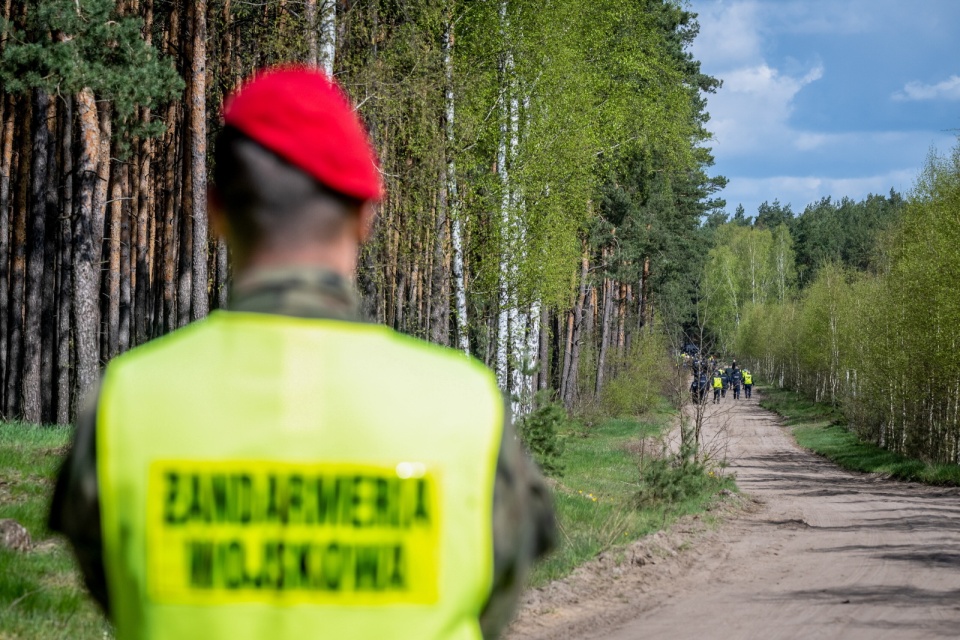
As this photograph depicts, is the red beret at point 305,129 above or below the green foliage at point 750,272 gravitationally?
below

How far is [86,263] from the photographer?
61.4 ft

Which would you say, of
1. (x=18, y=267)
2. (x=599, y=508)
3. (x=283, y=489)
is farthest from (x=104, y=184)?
(x=283, y=489)

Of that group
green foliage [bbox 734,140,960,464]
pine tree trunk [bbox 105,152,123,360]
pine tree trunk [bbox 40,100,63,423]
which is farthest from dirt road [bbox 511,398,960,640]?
pine tree trunk [bbox 40,100,63,423]

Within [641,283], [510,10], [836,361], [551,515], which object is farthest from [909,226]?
[551,515]

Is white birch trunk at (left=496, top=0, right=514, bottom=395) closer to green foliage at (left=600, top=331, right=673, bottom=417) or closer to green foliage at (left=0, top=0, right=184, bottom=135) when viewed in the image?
green foliage at (left=0, top=0, right=184, bottom=135)

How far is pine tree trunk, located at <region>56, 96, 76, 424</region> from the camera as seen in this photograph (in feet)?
76.3

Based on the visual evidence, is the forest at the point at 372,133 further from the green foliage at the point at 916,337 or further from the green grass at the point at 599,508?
the green foliage at the point at 916,337

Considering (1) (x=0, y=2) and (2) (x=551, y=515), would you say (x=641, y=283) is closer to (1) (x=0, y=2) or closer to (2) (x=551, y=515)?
(1) (x=0, y=2)

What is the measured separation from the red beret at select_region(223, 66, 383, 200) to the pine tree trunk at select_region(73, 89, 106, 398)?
17555 mm

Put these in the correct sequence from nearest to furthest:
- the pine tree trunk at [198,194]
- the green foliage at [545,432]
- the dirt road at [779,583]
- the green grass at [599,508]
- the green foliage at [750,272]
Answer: the dirt road at [779,583] → the green grass at [599,508] → the green foliage at [545,432] → the pine tree trunk at [198,194] → the green foliage at [750,272]

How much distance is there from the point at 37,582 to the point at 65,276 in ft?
62.3

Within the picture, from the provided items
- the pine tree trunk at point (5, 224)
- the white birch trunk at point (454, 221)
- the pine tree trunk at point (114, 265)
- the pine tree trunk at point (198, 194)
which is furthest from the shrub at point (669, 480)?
the pine tree trunk at point (5, 224)

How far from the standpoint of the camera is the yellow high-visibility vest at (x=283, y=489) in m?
1.59

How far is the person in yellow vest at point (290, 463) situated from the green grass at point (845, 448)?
82.1 ft
